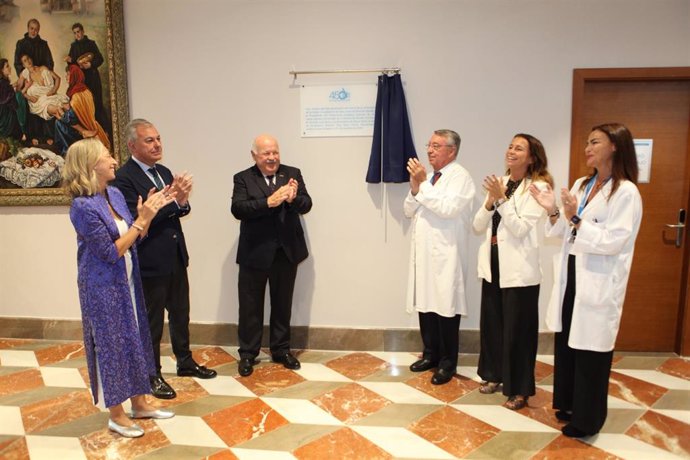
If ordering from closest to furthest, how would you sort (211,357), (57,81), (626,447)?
(626,447) → (211,357) → (57,81)

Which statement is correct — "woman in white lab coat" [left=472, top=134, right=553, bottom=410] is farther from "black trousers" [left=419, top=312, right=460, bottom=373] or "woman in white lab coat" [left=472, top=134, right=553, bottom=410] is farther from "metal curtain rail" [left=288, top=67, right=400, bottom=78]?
"metal curtain rail" [left=288, top=67, right=400, bottom=78]

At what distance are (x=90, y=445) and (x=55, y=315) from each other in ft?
6.38

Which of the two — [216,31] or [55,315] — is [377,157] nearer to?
[216,31]

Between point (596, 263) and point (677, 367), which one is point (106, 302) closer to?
point (596, 263)

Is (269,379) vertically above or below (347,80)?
below

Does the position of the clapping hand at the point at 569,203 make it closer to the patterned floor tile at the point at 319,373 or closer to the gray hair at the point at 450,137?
the gray hair at the point at 450,137

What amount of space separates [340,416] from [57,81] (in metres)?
3.18

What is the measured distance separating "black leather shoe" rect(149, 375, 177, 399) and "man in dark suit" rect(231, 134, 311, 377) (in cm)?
48

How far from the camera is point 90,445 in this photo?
7.98ft

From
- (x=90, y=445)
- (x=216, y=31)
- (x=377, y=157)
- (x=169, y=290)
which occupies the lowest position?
(x=90, y=445)

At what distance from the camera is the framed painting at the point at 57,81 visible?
3.62 metres

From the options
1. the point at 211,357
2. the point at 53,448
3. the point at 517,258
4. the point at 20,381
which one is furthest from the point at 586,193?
the point at 20,381

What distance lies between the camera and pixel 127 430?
248cm

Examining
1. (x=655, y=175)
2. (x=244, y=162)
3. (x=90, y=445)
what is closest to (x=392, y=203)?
(x=244, y=162)
